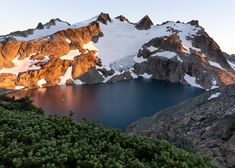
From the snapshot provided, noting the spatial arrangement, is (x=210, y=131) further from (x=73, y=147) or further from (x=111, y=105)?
(x=111, y=105)

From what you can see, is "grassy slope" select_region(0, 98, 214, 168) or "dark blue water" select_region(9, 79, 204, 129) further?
"dark blue water" select_region(9, 79, 204, 129)

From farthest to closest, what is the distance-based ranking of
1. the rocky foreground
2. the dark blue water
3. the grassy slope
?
the dark blue water, the rocky foreground, the grassy slope

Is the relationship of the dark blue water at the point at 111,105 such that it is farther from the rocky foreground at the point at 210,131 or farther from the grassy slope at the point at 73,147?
the grassy slope at the point at 73,147

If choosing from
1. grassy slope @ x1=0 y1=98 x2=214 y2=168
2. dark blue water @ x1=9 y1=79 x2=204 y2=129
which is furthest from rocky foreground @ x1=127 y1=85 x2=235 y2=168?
dark blue water @ x1=9 y1=79 x2=204 y2=129

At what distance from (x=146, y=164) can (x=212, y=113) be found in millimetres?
33104

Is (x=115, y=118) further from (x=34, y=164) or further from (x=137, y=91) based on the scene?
(x=34, y=164)

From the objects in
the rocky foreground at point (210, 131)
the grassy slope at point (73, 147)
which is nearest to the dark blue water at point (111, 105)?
the rocky foreground at point (210, 131)

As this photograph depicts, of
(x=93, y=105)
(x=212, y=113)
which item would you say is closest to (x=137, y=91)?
(x=93, y=105)

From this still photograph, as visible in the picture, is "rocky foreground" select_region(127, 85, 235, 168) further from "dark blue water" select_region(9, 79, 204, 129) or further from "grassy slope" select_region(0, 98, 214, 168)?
"dark blue water" select_region(9, 79, 204, 129)

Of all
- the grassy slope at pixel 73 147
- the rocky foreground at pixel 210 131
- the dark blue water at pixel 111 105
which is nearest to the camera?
the grassy slope at pixel 73 147

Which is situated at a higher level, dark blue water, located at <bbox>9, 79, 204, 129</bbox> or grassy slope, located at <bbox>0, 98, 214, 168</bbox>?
grassy slope, located at <bbox>0, 98, 214, 168</bbox>

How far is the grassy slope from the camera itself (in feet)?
37.0

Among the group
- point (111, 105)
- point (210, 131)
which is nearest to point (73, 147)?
point (210, 131)

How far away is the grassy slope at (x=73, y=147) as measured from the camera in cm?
1127
